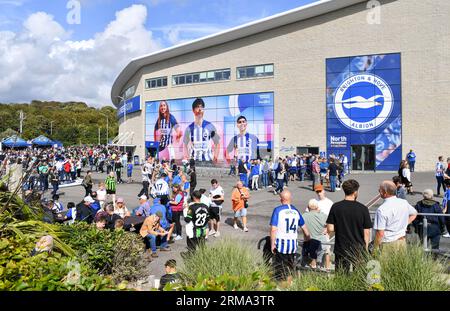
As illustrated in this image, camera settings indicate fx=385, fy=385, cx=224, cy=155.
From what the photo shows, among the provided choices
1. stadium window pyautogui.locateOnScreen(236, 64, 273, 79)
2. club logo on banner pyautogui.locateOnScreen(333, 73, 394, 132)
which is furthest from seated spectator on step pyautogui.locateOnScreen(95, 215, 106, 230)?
stadium window pyautogui.locateOnScreen(236, 64, 273, 79)

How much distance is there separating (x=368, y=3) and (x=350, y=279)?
3184 cm

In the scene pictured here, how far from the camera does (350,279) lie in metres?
4.20

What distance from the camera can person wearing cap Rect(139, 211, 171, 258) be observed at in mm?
9562

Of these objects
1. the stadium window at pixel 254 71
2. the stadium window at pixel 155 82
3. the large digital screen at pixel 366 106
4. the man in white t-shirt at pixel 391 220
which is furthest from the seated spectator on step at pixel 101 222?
the stadium window at pixel 155 82

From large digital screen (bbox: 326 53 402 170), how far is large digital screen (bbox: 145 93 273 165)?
5920mm

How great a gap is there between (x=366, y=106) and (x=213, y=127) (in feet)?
49.0

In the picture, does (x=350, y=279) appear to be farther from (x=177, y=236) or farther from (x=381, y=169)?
(x=381, y=169)

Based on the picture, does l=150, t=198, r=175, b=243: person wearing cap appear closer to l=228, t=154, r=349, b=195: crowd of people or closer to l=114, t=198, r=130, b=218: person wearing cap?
l=114, t=198, r=130, b=218: person wearing cap

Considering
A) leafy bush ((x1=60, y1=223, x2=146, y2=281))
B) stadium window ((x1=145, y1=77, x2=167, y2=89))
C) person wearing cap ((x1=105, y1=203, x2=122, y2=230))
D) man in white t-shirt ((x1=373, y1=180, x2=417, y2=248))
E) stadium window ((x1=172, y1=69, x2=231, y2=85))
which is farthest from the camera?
stadium window ((x1=145, y1=77, x2=167, y2=89))

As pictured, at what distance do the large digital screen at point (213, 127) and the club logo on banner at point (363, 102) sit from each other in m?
6.53

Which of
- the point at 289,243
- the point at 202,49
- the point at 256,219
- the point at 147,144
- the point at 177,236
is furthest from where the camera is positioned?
the point at 147,144

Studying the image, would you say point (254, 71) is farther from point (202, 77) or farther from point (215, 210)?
point (215, 210)
